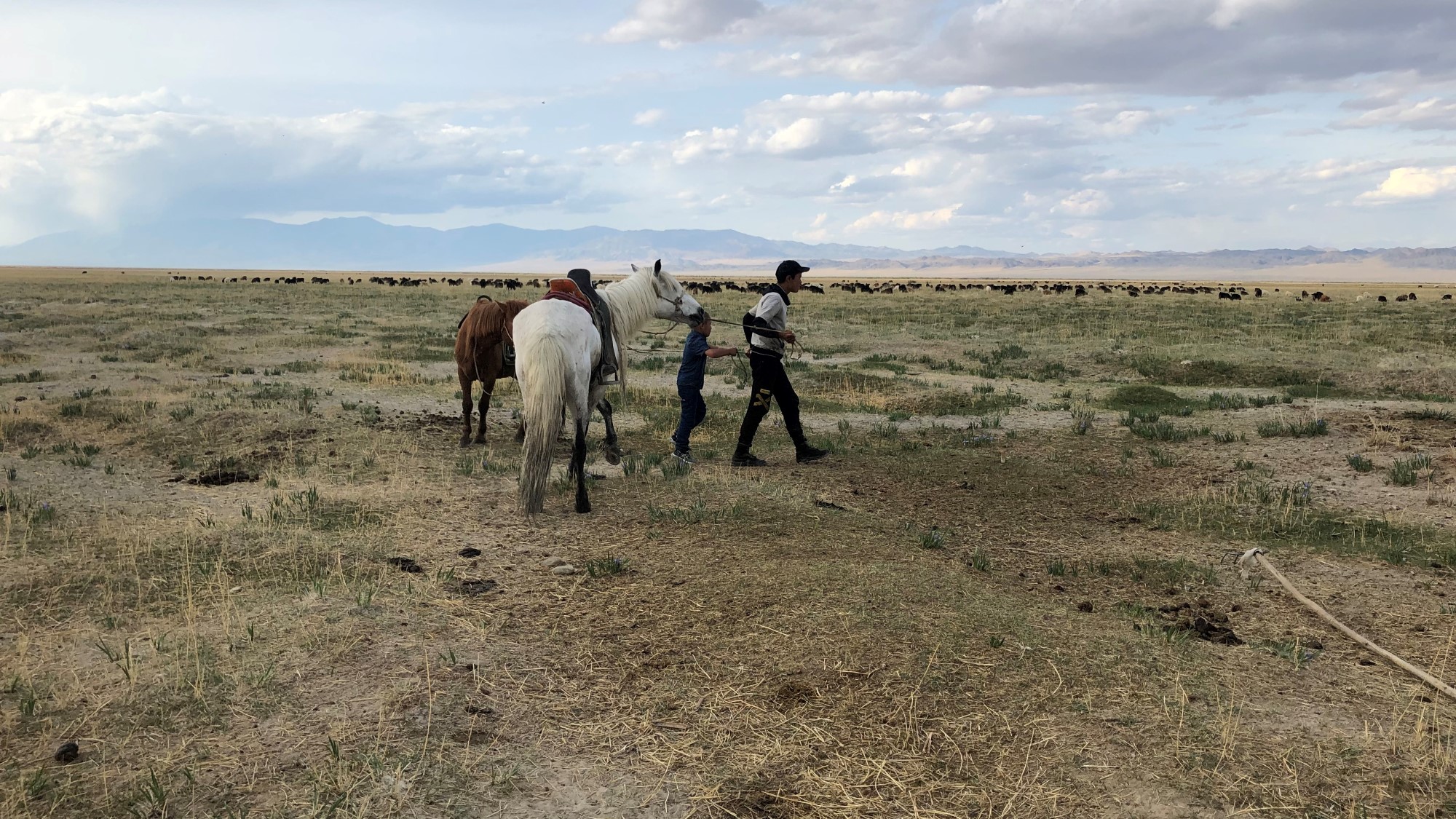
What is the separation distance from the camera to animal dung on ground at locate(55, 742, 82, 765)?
376 cm

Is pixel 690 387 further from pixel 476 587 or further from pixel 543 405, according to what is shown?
pixel 476 587

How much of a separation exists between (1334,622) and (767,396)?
18.6ft

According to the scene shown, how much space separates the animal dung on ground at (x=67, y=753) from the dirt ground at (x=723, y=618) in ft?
0.06

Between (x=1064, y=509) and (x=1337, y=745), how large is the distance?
180 inches

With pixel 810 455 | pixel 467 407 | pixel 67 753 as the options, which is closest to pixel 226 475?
pixel 467 407

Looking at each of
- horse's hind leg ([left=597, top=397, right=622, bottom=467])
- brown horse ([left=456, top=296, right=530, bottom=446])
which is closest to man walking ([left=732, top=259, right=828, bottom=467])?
horse's hind leg ([left=597, top=397, right=622, bottom=467])

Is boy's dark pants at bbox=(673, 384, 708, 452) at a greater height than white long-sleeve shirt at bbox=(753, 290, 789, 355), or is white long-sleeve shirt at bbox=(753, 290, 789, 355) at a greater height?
white long-sleeve shirt at bbox=(753, 290, 789, 355)

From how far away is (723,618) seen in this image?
17.7 ft

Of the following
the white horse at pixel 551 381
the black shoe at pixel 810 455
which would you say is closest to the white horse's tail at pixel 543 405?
the white horse at pixel 551 381

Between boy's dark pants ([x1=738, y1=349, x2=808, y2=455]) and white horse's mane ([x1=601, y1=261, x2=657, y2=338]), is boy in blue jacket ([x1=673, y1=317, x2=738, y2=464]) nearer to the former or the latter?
boy's dark pants ([x1=738, y1=349, x2=808, y2=455])

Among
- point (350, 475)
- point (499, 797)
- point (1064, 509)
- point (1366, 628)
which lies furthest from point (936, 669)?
point (350, 475)

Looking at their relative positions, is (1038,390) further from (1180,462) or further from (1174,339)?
(1174,339)

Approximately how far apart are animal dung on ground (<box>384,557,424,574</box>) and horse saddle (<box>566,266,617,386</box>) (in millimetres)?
2876

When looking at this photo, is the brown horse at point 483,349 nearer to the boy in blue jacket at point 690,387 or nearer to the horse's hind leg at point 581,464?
the boy in blue jacket at point 690,387
